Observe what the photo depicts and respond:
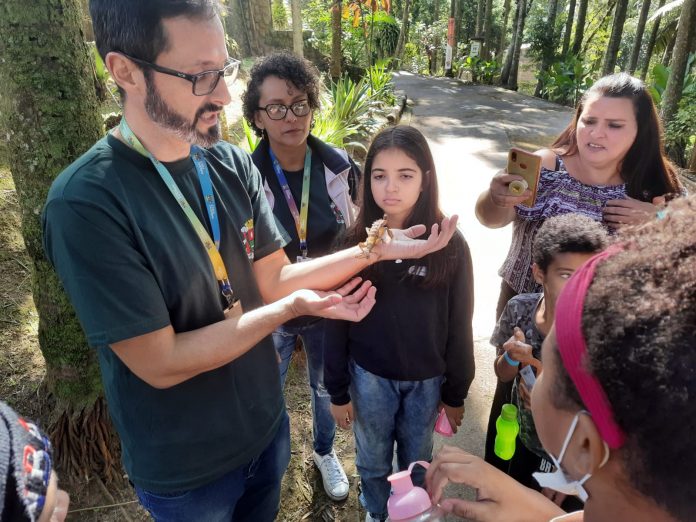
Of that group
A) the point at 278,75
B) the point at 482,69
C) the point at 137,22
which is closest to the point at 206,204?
the point at 137,22

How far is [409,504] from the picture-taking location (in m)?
1.26

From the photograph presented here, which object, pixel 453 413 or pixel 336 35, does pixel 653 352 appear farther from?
pixel 336 35

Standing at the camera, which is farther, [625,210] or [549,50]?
[549,50]

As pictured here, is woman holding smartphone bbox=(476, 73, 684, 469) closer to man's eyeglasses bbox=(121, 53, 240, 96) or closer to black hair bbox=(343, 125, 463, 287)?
black hair bbox=(343, 125, 463, 287)

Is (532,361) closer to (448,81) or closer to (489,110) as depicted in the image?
(489,110)

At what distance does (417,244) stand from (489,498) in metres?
0.96

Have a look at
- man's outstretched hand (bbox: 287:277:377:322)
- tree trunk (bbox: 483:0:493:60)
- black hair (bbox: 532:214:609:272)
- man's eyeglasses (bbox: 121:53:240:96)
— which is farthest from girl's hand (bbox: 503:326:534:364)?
tree trunk (bbox: 483:0:493:60)

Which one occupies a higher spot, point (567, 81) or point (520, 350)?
point (567, 81)

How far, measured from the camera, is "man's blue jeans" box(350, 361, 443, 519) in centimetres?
208

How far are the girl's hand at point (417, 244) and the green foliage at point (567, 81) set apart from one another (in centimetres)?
1719

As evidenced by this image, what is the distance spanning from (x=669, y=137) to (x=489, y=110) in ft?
19.5

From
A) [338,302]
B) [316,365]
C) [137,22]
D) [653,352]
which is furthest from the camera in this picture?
[316,365]

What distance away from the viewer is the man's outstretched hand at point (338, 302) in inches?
57.4

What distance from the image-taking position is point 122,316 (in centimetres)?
118
